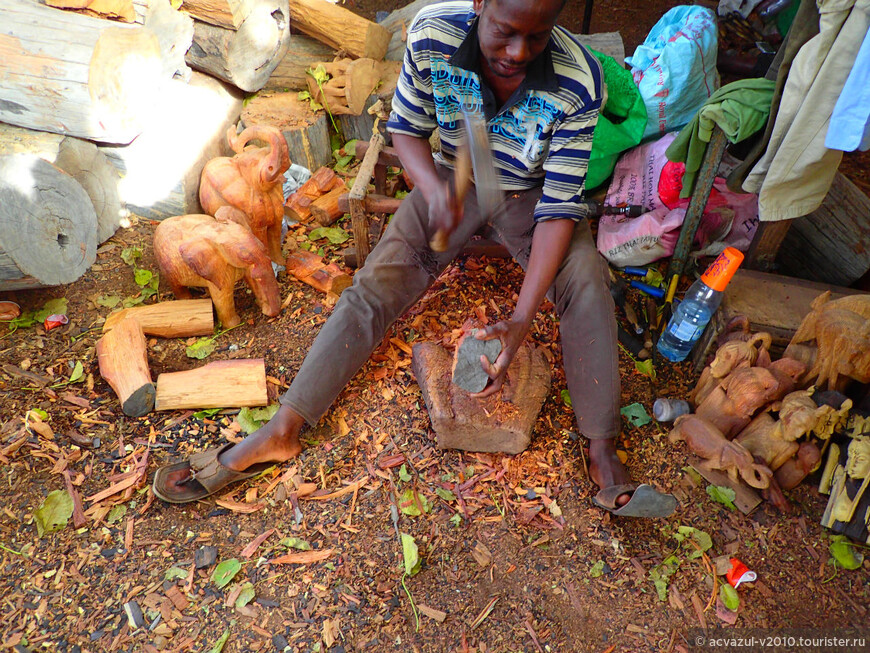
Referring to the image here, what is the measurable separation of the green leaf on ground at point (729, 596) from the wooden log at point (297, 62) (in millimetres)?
3824

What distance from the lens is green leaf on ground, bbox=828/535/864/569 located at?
2162 mm

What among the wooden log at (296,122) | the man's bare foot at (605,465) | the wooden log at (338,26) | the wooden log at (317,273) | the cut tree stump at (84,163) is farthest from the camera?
the wooden log at (338,26)

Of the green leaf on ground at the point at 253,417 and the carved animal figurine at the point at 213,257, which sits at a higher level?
the carved animal figurine at the point at 213,257

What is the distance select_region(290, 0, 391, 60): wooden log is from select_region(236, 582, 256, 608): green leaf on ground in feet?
10.9

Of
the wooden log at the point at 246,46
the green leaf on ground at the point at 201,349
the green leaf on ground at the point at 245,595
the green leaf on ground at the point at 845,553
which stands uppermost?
the wooden log at the point at 246,46

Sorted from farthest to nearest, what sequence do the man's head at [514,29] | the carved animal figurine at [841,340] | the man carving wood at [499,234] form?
1. the carved animal figurine at [841,340]
2. the man carving wood at [499,234]
3. the man's head at [514,29]

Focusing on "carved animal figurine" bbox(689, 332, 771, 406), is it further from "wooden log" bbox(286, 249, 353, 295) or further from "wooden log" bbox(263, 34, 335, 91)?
"wooden log" bbox(263, 34, 335, 91)

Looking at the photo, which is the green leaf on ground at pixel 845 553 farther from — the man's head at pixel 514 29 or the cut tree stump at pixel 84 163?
the cut tree stump at pixel 84 163

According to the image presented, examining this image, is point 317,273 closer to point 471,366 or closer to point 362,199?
point 362,199

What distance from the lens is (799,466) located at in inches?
89.6

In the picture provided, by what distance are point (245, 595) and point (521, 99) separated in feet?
6.64

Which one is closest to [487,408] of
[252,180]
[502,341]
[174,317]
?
[502,341]

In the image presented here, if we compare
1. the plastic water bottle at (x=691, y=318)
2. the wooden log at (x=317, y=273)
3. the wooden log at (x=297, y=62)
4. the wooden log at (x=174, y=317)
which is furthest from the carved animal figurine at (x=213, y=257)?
the plastic water bottle at (x=691, y=318)

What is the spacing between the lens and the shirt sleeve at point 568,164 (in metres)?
2.12
